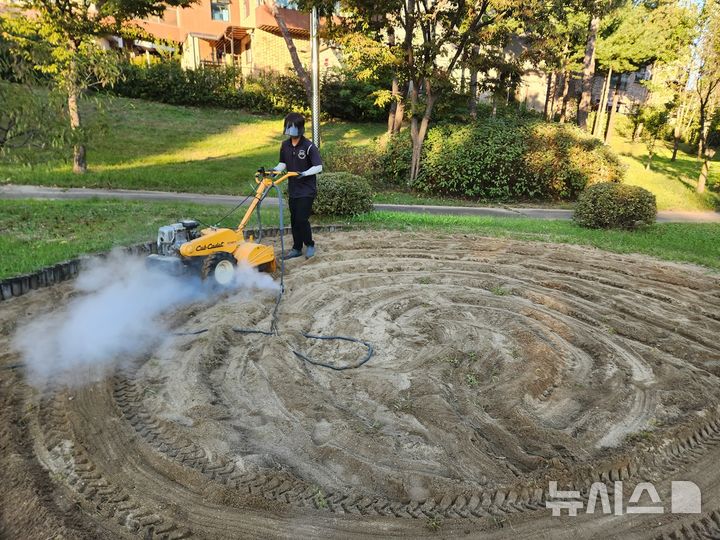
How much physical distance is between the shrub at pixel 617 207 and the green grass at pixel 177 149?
26.9ft

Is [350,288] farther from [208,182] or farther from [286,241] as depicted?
[208,182]

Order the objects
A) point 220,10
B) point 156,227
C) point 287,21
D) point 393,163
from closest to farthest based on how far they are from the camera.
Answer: point 156,227, point 393,163, point 287,21, point 220,10

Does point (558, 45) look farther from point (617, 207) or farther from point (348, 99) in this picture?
point (617, 207)

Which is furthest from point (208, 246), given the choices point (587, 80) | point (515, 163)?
point (587, 80)

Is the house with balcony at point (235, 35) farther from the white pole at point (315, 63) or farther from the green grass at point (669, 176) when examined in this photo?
the green grass at point (669, 176)

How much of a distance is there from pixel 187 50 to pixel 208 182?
59.4 ft

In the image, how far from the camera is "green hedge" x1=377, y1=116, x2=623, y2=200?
1328 cm

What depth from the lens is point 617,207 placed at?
9.20 metres

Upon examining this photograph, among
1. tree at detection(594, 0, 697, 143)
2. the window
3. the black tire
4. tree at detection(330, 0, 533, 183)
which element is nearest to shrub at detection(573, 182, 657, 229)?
tree at detection(330, 0, 533, 183)

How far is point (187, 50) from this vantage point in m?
26.6

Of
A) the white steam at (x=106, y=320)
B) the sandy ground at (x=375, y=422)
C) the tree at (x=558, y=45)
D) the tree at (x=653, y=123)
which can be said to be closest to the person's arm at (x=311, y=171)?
the white steam at (x=106, y=320)

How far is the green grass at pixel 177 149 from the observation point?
11.8 meters

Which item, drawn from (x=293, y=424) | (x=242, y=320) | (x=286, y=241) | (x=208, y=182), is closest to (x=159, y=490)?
(x=293, y=424)

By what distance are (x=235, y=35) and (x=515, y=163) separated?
2036cm
